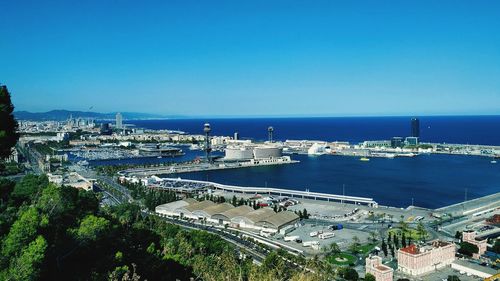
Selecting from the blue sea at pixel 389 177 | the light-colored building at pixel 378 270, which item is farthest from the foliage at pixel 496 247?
the blue sea at pixel 389 177

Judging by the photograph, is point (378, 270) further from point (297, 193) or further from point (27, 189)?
point (297, 193)

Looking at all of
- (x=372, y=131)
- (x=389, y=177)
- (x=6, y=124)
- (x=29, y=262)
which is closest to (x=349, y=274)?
(x=29, y=262)

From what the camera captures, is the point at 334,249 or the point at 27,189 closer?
the point at 27,189

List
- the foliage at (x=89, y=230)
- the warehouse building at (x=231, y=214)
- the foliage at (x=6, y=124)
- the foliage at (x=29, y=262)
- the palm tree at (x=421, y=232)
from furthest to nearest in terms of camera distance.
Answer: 1. the warehouse building at (x=231, y=214)
2. the palm tree at (x=421, y=232)
3. the foliage at (x=6, y=124)
4. the foliage at (x=89, y=230)
5. the foliage at (x=29, y=262)

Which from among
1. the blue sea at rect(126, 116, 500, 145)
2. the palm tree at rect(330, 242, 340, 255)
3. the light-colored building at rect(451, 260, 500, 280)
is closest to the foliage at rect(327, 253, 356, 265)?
the palm tree at rect(330, 242, 340, 255)

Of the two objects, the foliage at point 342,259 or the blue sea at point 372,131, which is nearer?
the foliage at point 342,259

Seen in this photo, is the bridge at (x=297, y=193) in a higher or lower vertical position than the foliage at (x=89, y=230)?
lower

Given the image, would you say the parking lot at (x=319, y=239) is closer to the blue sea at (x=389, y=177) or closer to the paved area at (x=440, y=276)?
the paved area at (x=440, y=276)
